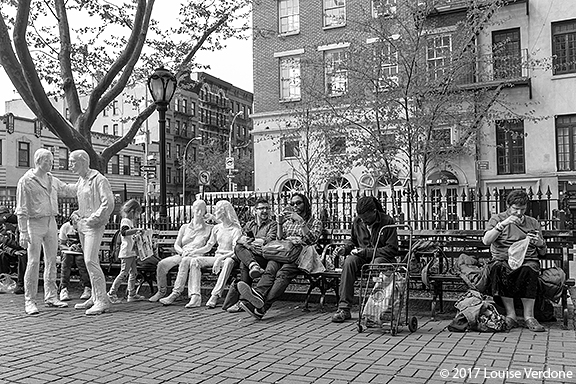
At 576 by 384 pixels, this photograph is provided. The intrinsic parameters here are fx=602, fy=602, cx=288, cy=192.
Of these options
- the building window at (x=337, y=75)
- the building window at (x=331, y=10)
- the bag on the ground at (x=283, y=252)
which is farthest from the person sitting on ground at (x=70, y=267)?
the building window at (x=331, y=10)

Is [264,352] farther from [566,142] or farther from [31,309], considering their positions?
[566,142]

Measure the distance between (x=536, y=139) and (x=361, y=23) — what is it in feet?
43.1

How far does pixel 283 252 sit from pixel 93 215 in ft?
8.87

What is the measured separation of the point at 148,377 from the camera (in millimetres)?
5090

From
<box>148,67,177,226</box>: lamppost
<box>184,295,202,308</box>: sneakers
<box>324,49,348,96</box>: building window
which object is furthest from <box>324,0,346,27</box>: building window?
<box>184,295,202,308</box>: sneakers

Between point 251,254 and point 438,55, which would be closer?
point 251,254

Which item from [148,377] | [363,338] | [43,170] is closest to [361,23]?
[43,170]

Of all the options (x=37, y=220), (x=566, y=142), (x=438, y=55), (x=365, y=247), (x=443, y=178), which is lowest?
(x=365, y=247)

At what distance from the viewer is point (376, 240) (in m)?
7.79

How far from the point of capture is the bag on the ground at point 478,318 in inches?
263

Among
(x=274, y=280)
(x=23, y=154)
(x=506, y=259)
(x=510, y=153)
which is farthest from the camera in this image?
(x=23, y=154)

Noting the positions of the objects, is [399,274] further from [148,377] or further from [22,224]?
[22,224]

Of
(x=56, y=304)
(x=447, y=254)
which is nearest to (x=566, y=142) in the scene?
(x=447, y=254)

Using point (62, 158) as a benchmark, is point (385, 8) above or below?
above
